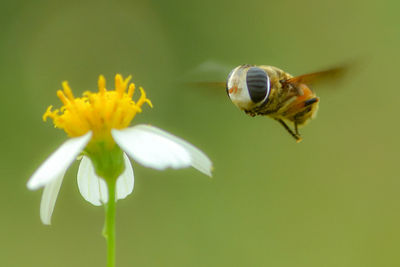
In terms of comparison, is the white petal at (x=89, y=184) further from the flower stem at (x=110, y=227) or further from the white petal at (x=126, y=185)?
the flower stem at (x=110, y=227)

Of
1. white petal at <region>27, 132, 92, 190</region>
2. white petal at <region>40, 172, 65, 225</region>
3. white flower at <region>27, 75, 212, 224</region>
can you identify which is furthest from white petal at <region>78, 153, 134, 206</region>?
white petal at <region>27, 132, 92, 190</region>

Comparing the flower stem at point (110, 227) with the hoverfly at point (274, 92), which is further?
the hoverfly at point (274, 92)

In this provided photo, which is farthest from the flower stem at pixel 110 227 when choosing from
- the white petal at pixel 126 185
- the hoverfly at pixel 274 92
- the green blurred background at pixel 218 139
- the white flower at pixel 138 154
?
the green blurred background at pixel 218 139

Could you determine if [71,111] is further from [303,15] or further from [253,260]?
[303,15]

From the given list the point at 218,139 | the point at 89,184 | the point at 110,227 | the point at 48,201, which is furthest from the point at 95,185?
the point at 218,139

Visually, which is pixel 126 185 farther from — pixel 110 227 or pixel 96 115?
pixel 110 227

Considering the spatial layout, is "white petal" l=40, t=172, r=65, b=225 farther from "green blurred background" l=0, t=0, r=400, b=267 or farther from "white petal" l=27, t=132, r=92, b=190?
"green blurred background" l=0, t=0, r=400, b=267

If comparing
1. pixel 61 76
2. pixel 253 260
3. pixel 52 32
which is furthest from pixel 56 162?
pixel 52 32
